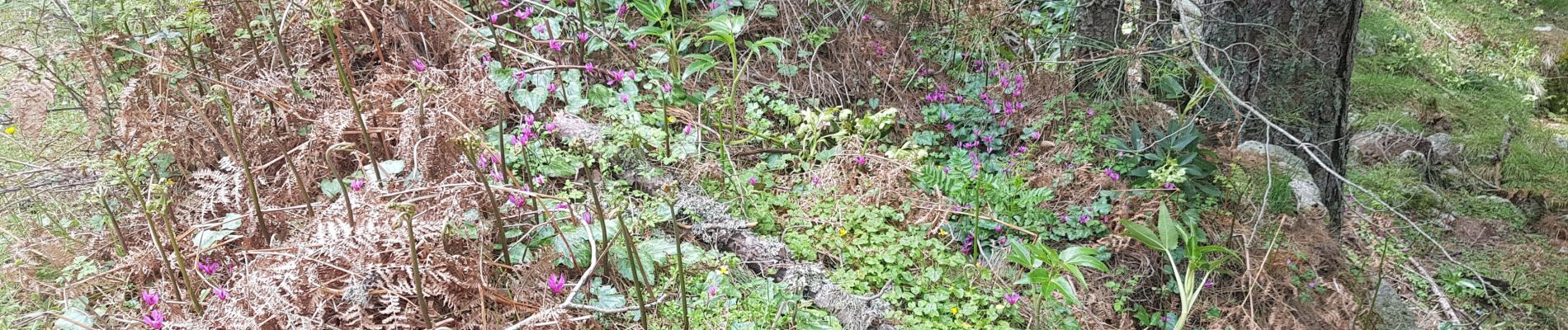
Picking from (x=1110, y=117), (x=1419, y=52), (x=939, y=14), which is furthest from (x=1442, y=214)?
(x=939, y=14)

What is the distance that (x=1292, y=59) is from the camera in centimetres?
321

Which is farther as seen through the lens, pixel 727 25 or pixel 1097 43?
pixel 1097 43

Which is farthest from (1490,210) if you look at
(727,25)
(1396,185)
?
(727,25)

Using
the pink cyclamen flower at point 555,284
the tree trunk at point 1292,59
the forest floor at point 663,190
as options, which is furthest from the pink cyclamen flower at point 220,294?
the tree trunk at point 1292,59

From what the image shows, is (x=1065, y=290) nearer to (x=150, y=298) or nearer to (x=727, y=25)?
(x=727, y=25)

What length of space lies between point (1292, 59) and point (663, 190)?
2.48 metres

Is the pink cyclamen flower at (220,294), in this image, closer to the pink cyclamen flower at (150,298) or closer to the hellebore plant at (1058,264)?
the pink cyclamen flower at (150,298)

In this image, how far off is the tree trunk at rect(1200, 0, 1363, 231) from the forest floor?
17 cm

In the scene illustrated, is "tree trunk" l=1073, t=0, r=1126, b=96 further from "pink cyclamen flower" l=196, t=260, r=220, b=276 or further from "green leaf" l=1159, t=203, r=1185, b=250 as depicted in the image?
"pink cyclamen flower" l=196, t=260, r=220, b=276

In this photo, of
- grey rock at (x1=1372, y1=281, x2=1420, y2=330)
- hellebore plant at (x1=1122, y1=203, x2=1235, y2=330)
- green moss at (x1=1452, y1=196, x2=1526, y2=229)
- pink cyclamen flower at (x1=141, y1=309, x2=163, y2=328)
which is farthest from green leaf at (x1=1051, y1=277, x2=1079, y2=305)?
green moss at (x1=1452, y1=196, x2=1526, y2=229)

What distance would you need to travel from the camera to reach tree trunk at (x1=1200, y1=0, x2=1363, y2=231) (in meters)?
3.12

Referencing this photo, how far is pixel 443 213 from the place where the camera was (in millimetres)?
2438

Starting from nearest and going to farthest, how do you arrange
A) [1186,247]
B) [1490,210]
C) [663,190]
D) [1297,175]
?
[1186,247] → [663,190] → [1297,175] → [1490,210]

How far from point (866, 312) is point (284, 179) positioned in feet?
6.61
